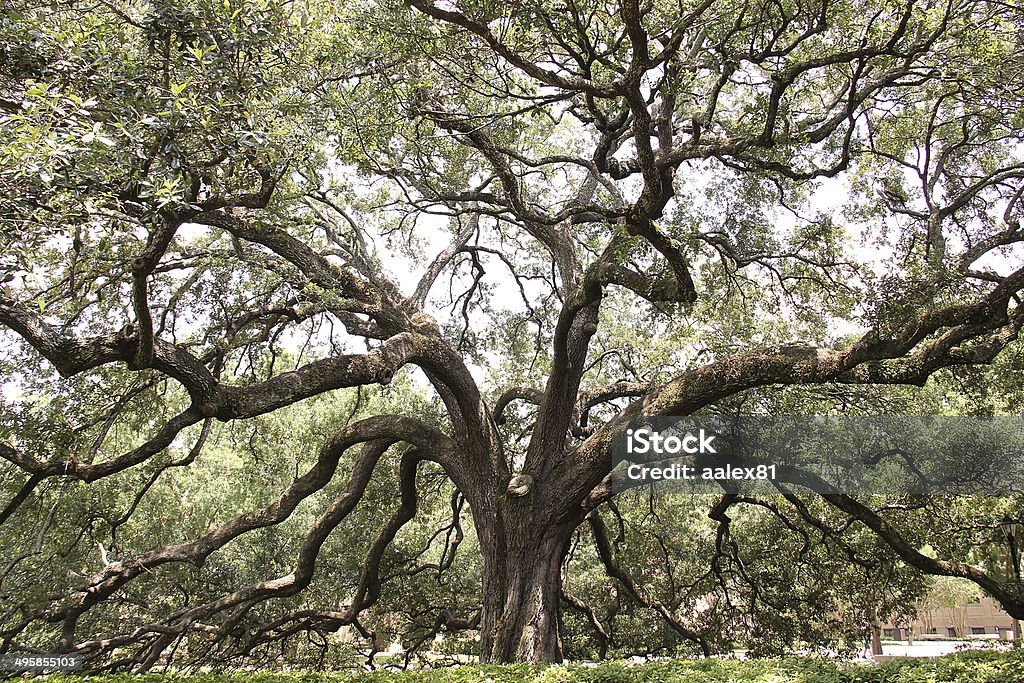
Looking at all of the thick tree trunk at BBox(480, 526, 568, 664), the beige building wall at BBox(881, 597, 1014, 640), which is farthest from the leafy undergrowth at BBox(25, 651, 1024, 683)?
the beige building wall at BBox(881, 597, 1014, 640)

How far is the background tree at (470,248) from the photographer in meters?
4.28

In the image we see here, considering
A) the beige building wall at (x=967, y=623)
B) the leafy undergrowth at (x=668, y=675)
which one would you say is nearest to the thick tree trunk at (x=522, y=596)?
the leafy undergrowth at (x=668, y=675)

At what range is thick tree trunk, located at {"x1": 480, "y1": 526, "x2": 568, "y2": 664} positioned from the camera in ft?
22.0

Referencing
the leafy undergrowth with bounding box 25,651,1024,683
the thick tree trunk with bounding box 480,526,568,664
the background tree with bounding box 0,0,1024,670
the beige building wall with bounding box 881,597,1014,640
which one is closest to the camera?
the background tree with bounding box 0,0,1024,670

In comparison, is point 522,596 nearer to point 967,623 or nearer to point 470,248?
point 470,248

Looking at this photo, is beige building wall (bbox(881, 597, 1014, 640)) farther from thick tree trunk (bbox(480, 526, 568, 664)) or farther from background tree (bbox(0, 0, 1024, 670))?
thick tree trunk (bbox(480, 526, 568, 664))

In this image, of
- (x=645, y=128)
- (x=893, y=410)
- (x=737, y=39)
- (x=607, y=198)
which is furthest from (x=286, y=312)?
(x=893, y=410)

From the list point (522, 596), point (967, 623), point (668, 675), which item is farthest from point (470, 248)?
point (967, 623)

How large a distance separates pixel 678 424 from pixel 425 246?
4977mm

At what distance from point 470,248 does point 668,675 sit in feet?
18.4

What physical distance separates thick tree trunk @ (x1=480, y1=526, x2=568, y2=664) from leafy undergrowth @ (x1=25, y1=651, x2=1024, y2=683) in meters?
1.03

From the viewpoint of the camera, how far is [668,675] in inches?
227

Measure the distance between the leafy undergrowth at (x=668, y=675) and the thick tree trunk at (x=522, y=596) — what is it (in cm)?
103

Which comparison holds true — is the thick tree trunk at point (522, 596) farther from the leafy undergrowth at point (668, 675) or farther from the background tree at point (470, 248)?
the leafy undergrowth at point (668, 675)
